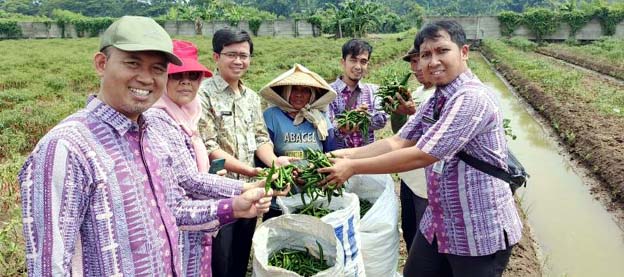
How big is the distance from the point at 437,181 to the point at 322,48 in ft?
97.9

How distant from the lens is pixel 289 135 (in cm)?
370

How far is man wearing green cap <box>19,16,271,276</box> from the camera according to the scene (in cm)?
146

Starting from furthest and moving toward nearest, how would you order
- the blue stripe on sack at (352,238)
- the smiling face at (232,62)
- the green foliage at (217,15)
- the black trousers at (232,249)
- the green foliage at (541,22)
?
the green foliage at (217,15), the green foliage at (541,22), the smiling face at (232,62), the black trousers at (232,249), the blue stripe on sack at (352,238)

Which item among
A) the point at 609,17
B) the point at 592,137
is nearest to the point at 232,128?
the point at 592,137

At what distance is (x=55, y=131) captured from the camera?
1515mm

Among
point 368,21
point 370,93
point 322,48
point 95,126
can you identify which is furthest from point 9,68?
point 368,21

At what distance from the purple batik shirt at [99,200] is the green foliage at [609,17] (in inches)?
1867

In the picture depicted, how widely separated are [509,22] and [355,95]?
43790mm

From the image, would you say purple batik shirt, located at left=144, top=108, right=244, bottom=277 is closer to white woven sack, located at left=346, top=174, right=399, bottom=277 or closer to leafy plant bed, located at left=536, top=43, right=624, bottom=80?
white woven sack, located at left=346, top=174, right=399, bottom=277

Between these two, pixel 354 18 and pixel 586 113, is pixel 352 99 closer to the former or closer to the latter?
pixel 586 113

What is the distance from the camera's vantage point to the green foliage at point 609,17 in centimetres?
3941

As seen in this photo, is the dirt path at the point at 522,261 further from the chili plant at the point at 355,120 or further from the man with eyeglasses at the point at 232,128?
the man with eyeglasses at the point at 232,128

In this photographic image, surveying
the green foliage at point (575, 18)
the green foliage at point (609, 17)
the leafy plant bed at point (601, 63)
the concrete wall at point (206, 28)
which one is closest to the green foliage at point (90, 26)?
the concrete wall at point (206, 28)

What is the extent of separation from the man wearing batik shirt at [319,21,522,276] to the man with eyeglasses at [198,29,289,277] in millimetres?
941
